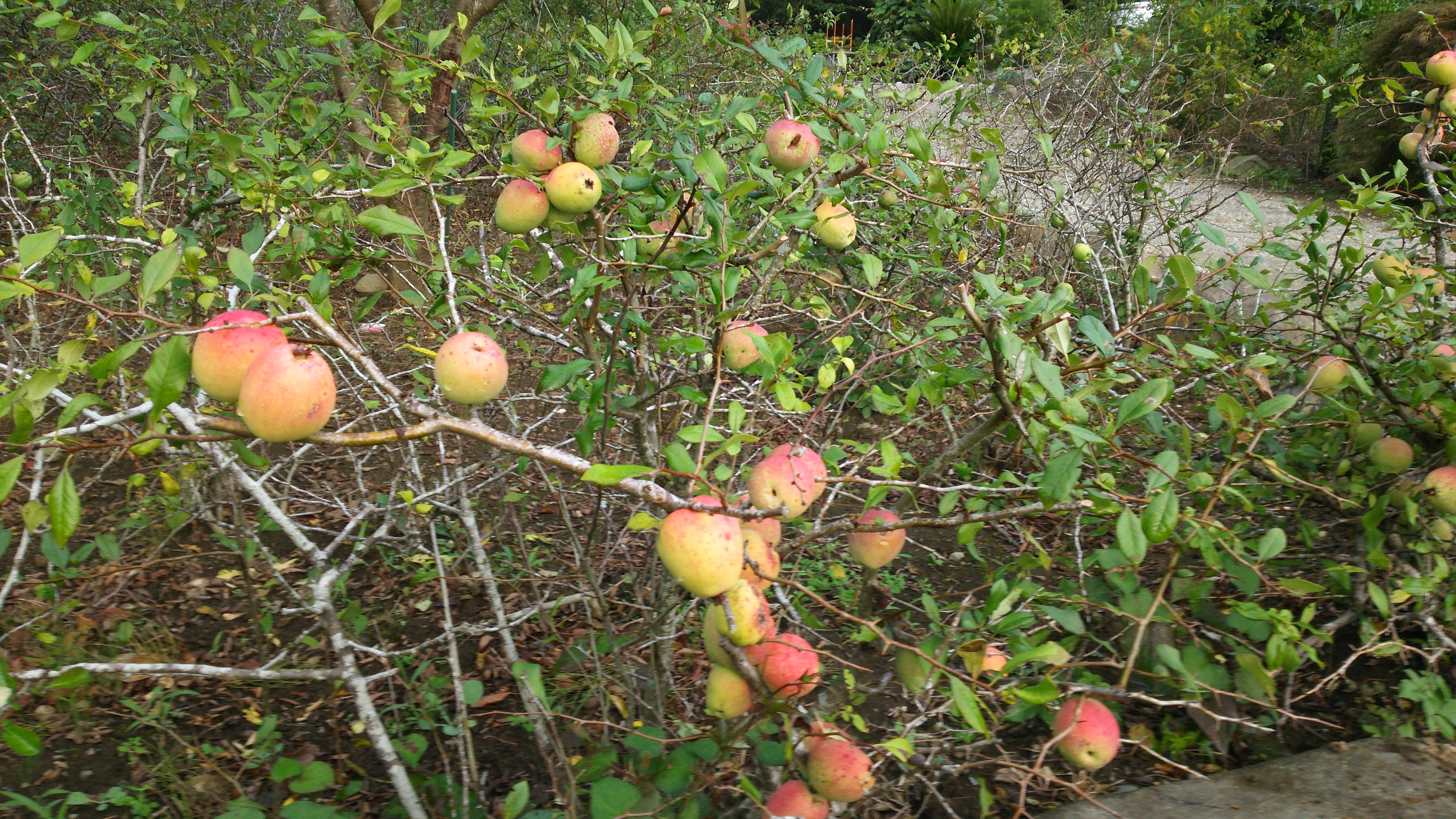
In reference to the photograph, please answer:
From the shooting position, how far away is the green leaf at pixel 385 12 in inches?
51.4

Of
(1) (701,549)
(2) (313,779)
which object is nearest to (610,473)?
(1) (701,549)

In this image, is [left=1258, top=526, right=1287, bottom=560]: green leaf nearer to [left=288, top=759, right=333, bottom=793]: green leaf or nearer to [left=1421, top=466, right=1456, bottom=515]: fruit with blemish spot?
[left=1421, top=466, right=1456, bottom=515]: fruit with blemish spot

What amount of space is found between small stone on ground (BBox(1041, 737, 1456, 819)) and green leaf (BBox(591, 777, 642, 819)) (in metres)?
0.70

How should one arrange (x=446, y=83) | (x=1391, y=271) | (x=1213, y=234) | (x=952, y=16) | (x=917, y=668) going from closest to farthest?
(x=917, y=668) → (x=1213, y=234) → (x=1391, y=271) → (x=446, y=83) → (x=952, y=16)

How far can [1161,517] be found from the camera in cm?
108

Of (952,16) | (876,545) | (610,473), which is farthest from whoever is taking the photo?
(952,16)

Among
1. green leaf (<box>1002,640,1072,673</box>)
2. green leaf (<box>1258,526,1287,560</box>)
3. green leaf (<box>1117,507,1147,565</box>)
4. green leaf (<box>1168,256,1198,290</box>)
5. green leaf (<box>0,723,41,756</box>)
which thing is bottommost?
green leaf (<box>0,723,41,756</box>)

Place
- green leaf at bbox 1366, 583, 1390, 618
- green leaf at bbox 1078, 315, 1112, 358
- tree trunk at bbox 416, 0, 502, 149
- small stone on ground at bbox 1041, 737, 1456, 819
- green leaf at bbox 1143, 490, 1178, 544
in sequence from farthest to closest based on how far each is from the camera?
1. tree trunk at bbox 416, 0, 502, 149
2. green leaf at bbox 1366, 583, 1390, 618
3. small stone on ground at bbox 1041, 737, 1456, 819
4. green leaf at bbox 1078, 315, 1112, 358
5. green leaf at bbox 1143, 490, 1178, 544

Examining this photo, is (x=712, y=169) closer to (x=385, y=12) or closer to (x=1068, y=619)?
(x=385, y=12)

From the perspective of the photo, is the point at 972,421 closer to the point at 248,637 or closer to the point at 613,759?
the point at 613,759

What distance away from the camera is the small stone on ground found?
4.67ft

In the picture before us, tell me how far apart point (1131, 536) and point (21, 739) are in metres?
1.40

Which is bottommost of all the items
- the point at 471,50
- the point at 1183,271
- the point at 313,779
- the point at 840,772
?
the point at 313,779

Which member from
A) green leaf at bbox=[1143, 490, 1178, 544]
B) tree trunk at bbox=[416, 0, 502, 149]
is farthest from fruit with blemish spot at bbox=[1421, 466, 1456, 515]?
tree trunk at bbox=[416, 0, 502, 149]
